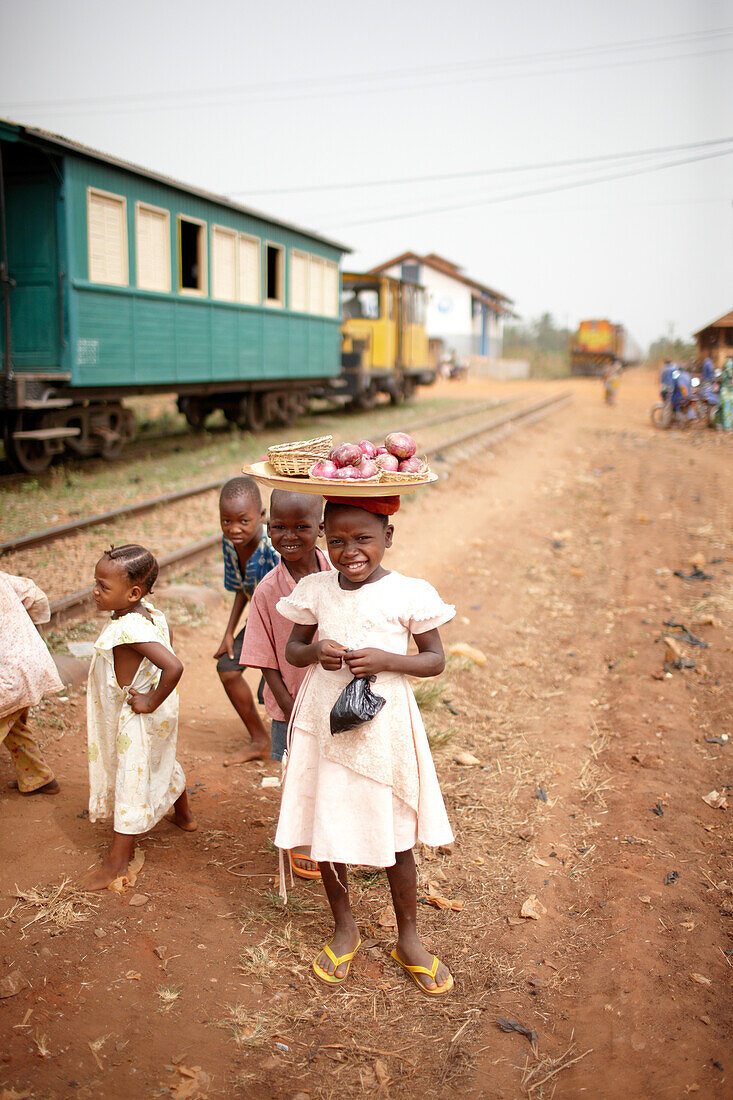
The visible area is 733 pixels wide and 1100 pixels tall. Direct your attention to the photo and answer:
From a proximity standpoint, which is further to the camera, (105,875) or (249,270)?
(249,270)

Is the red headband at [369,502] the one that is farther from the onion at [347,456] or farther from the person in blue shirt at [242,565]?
the person in blue shirt at [242,565]

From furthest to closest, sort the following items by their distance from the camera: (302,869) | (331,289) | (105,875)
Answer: (331,289) < (302,869) < (105,875)

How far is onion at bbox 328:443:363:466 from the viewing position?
2.27 meters

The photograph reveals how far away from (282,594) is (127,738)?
2.39 ft

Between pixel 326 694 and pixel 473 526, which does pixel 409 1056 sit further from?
pixel 473 526

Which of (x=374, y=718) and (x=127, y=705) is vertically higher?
(x=374, y=718)

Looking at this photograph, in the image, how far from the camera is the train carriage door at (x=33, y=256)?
9648 millimetres

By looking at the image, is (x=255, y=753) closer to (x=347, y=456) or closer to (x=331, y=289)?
(x=347, y=456)

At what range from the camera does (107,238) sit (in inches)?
404

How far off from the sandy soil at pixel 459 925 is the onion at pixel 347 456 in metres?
1.59

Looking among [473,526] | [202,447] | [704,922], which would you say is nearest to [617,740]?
[704,922]

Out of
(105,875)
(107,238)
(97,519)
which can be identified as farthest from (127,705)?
(107,238)

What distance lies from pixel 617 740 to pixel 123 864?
8.69 feet

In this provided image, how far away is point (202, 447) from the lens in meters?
13.4
